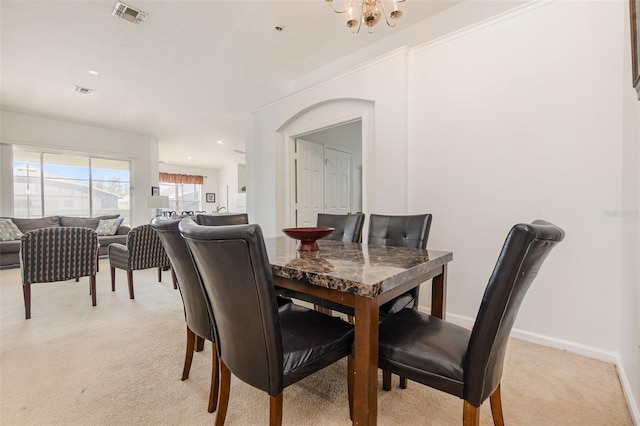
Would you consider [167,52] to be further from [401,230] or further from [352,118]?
[401,230]

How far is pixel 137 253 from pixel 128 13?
7.94 feet

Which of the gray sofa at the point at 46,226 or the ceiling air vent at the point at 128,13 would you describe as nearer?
the ceiling air vent at the point at 128,13

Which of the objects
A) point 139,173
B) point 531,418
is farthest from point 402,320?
point 139,173

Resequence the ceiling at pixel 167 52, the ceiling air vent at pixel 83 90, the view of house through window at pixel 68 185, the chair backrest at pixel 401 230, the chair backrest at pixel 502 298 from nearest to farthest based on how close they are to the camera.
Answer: the chair backrest at pixel 502 298 < the chair backrest at pixel 401 230 < the ceiling at pixel 167 52 < the ceiling air vent at pixel 83 90 < the view of house through window at pixel 68 185

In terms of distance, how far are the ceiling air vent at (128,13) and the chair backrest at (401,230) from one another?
2.92m

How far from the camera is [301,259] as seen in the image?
4.54ft

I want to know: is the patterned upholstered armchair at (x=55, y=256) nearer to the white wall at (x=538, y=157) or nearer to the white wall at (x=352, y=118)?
the white wall at (x=352, y=118)

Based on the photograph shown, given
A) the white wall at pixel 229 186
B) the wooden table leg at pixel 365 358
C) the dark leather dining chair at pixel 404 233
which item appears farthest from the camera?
the white wall at pixel 229 186

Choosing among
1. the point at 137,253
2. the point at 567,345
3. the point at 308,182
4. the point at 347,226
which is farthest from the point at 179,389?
the point at 308,182

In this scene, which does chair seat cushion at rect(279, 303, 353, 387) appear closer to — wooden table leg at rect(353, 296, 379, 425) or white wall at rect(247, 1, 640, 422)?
wooden table leg at rect(353, 296, 379, 425)

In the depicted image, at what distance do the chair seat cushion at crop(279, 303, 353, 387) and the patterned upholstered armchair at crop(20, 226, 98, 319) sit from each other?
267 centimetres

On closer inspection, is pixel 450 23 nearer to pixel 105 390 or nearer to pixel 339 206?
pixel 339 206

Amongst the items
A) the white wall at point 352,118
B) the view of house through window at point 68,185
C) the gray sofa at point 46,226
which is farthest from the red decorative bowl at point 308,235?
the view of house through window at point 68,185

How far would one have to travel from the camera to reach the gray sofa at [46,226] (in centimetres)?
443
